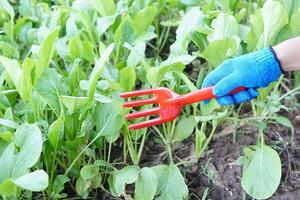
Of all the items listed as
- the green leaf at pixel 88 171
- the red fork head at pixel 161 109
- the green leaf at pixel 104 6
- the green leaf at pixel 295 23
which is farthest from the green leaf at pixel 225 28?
the green leaf at pixel 88 171

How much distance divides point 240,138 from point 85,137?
0.47 m

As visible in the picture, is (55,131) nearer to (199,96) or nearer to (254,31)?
(199,96)

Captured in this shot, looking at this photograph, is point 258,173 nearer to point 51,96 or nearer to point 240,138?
point 240,138

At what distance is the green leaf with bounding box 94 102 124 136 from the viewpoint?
56.6 inches

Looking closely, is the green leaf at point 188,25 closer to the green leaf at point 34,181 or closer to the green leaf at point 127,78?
the green leaf at point 127,78

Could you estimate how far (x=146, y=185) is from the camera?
1.40 m

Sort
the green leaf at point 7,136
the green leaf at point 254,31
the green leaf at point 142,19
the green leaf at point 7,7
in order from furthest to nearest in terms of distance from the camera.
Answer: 1. the green leaf at point 7,7
2. the green leaf at point 142,19
3. the green leaf at point 254,31
4. the green leaf at point 7,136

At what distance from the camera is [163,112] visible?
1.43 meters

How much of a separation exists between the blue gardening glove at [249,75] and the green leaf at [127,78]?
8.7 inches

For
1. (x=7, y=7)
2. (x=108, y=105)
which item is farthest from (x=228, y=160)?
(x=7, y=7)

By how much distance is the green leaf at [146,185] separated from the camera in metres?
1.38

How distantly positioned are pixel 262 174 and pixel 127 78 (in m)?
0.42

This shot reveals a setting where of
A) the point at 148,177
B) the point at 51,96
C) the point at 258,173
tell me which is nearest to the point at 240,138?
the point at 258,173

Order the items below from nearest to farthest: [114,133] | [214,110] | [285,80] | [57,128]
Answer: [57,128] → [114,133] → [214,110] → [285,80]
